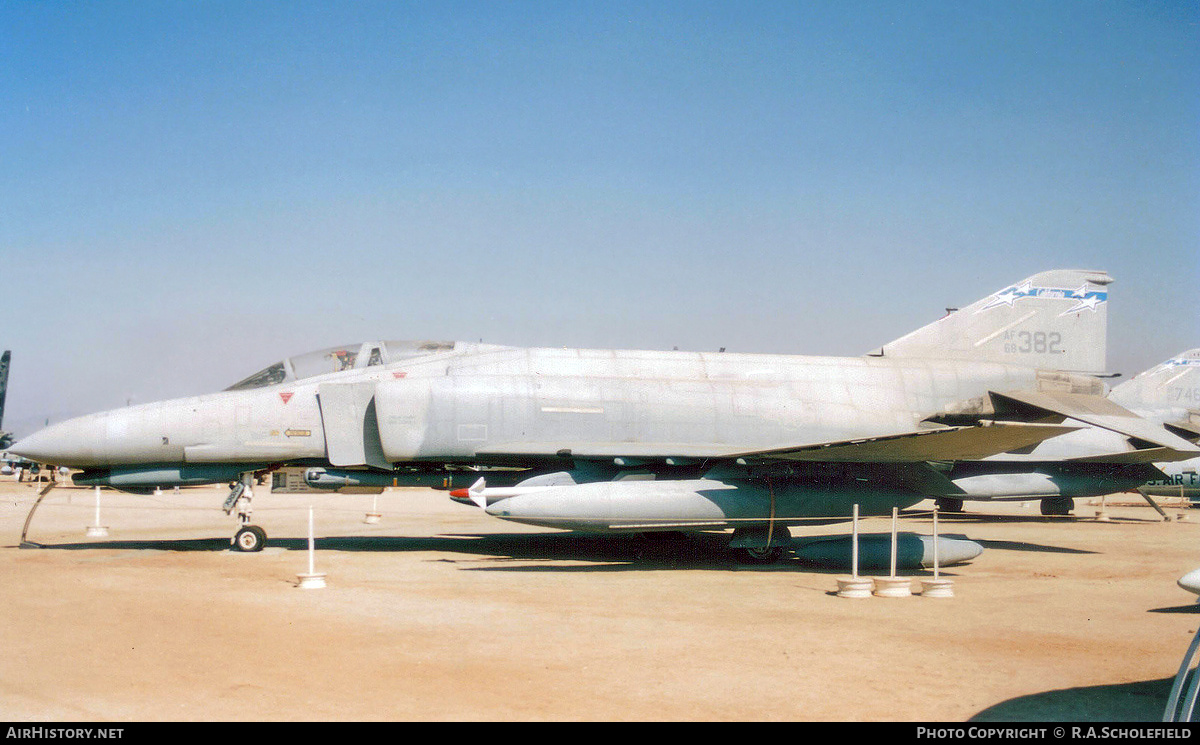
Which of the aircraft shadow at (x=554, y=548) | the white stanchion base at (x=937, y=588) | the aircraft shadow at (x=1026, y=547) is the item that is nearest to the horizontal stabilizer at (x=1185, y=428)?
the aircraft shadow at (x=1026, y=547)

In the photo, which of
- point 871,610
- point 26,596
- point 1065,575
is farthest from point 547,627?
point 1065,575

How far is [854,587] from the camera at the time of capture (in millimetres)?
9586

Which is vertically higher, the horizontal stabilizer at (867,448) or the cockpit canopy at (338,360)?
the cockpit canopy at (338,360)

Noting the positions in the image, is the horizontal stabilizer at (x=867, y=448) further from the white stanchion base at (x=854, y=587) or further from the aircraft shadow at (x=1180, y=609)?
the aircraft shadow at (x=1180, y=609)

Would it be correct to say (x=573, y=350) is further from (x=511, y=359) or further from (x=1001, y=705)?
(x=1001, y=705)

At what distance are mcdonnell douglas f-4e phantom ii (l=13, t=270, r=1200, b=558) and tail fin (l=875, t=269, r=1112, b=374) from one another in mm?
702

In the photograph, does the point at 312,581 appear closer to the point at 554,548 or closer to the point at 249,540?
the point at 249,540

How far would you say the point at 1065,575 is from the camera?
1180 cm

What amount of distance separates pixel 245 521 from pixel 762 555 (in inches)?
315

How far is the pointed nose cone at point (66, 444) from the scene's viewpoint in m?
11.9

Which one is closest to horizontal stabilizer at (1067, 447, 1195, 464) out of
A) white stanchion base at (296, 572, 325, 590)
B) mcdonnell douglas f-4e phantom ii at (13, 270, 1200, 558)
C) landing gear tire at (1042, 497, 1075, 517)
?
mcdonnell douglas f-4e phantom ii at (13, 270, 1200, 558)

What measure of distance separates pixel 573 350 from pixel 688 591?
4.93 m

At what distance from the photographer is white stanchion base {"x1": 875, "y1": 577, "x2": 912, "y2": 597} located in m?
9.61

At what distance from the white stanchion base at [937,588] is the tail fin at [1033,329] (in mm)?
5817
